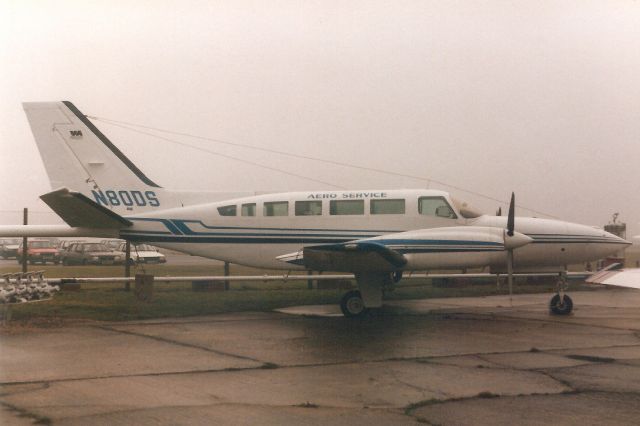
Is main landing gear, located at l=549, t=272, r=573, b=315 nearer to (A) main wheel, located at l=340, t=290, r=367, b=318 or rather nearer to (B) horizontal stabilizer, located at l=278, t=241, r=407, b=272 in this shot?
(B) horizontal stabilizer, located at l=278, t=241, r=407, b=272

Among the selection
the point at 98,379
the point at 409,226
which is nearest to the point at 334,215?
the point at 409,226

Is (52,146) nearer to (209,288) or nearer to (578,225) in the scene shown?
(209,288)

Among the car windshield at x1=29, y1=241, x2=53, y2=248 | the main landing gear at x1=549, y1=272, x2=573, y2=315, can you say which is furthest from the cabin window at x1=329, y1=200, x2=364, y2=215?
the car windshield at x1=29, y1=241, x2=53, y2=248

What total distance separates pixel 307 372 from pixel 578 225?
9.89 meters

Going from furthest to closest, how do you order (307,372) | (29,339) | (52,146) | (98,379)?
(52,146) → (29,339) → (307,372) → (98,379)

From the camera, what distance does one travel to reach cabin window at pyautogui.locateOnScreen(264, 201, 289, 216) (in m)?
16.5

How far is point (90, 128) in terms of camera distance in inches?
689

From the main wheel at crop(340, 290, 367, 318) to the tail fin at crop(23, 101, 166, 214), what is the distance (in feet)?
17.9

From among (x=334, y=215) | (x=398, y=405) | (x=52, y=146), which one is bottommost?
(x=398, y=405)

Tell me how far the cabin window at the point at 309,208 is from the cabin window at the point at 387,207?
1273 mm

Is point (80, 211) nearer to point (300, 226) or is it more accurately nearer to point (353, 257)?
point (300, 226)

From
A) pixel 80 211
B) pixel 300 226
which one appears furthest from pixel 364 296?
pixel 80 211

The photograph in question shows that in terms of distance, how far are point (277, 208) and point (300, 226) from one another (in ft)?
2.41

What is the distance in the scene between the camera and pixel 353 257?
47.0ft
